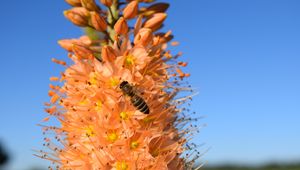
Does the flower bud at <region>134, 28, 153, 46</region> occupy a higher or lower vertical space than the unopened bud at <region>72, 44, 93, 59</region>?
higher

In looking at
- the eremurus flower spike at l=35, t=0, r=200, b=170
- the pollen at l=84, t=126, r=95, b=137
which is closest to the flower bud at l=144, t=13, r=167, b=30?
the eremurus flower spike at l=35, t=0, r=200, b=170

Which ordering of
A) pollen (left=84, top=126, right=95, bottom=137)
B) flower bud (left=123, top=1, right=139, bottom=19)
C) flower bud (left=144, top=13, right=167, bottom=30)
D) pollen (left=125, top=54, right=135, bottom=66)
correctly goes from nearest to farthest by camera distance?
1. pollen (left=84, top=126, right=95, bottom=137)
2. pollen (left=125, top=54, right=135, bottom=66)
3. flower bud (left=123, top=1, right=139, bottom=19)
4. flower bud (left=144, top=13, right=167, bottom=30)

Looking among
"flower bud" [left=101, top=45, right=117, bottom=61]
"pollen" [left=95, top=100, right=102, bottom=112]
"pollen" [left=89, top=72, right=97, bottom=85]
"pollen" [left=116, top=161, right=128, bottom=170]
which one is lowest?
"pollen" [left=116, top=161, right=128, bottom=170]

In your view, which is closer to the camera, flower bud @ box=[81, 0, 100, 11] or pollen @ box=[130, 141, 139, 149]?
pollen @ box=[130, 141, 139, 149]

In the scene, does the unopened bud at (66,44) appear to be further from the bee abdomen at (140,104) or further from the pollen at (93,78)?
the bee abdomen at (140,104)

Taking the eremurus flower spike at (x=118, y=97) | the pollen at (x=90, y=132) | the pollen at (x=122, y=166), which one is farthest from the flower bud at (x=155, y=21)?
the pollen at (x=122, y=166)

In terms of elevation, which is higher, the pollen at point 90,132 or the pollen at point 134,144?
the pollen at point 134,144

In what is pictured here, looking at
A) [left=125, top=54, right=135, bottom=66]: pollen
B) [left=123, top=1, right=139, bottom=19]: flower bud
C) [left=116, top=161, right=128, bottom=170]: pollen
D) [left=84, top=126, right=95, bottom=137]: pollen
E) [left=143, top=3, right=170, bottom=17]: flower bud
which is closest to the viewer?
[left=116, top=161, right=128, bottom=170]: pollen

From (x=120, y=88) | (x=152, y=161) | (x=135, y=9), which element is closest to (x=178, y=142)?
(x=152, y=161)

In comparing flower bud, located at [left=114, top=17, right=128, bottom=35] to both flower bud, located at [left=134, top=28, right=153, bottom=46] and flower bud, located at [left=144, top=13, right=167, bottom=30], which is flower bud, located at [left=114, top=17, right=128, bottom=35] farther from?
flower bud, located at [left=144, top=13, right=167, bottom=30]
